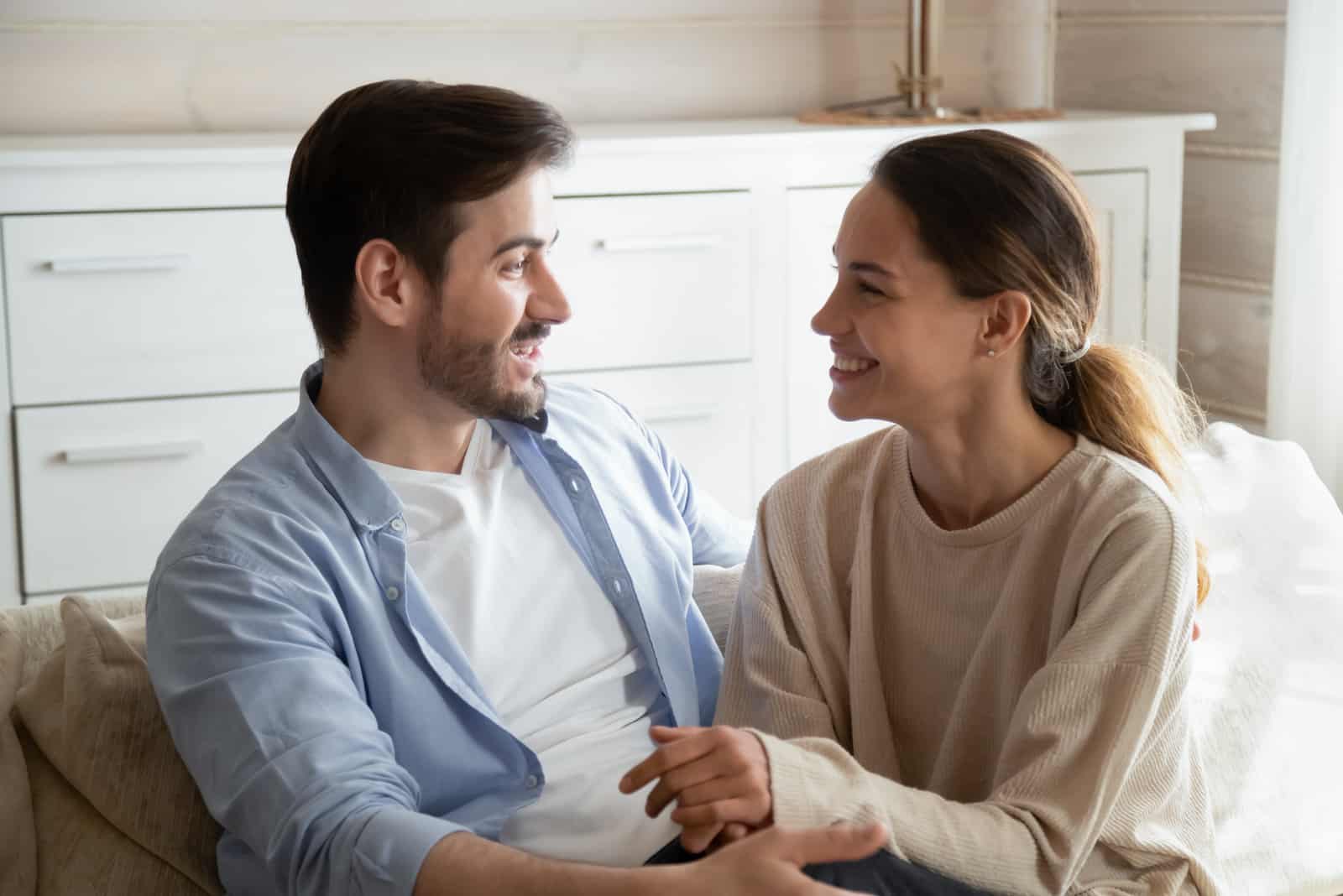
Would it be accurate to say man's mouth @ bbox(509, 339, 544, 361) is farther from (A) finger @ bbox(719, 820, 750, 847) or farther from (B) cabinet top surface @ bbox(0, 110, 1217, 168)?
(B) cabinet top surface @ bbox(0, 110, 1217, 168)

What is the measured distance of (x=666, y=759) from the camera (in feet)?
3.99

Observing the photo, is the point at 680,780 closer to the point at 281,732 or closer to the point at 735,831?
the point at 735,831

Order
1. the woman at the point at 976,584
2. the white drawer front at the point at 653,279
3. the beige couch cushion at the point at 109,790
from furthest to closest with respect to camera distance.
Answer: the white drawer front at the point at 653,279
the beige couch cushion at the point at 109,790
the woman at the point at 976,584

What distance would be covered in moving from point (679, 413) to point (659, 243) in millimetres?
286


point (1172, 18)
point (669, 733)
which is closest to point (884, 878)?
point (669, 733)

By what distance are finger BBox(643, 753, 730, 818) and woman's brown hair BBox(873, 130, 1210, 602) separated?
1.60 ft

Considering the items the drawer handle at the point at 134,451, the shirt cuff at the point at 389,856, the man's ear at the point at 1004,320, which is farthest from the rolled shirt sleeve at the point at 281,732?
the drawer handle at the point at 134,451

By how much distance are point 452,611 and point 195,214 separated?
121cm

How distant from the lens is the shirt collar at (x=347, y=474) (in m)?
1.44

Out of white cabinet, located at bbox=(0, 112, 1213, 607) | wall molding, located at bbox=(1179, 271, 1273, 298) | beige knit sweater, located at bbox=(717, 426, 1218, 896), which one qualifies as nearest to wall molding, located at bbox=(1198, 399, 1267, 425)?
wall molding, located at bbox=(1179, 271, 1273, 298)

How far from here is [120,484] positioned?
247cm

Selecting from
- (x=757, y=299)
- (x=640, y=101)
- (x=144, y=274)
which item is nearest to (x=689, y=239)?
(x=757, y=299)

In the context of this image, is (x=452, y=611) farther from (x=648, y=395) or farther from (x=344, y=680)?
(x=648, y=395)

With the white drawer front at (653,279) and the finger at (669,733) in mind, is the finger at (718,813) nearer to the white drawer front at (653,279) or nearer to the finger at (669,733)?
the finger at (669,733)
